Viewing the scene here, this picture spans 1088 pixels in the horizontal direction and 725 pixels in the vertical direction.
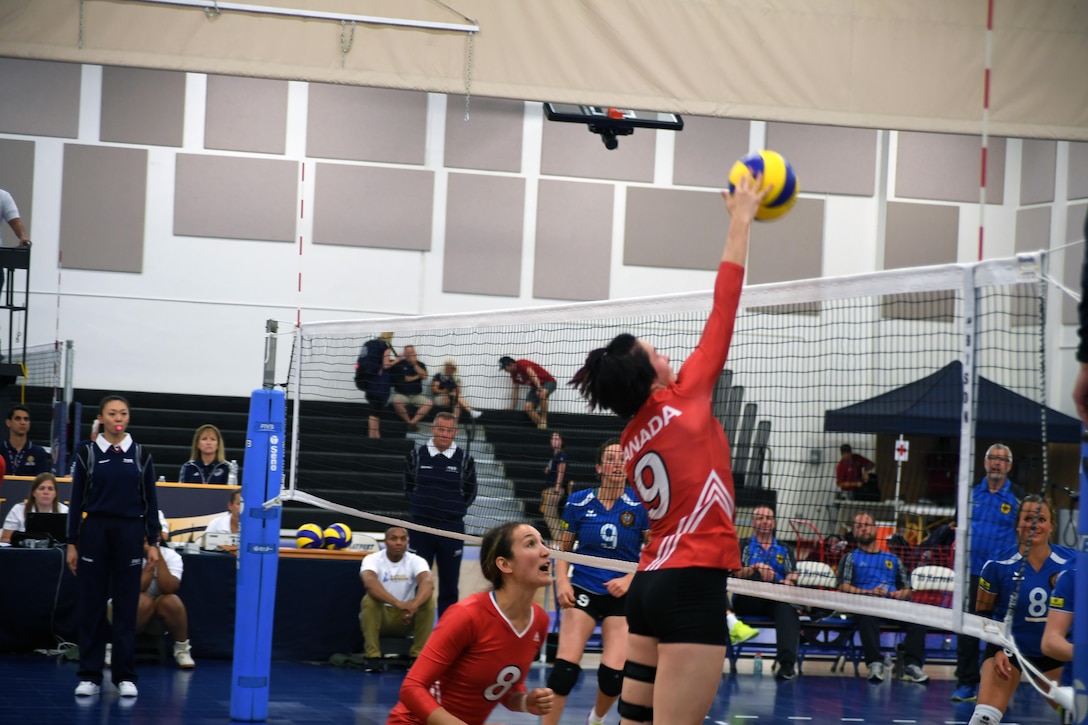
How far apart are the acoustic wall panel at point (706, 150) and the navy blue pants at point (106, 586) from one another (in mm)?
12728

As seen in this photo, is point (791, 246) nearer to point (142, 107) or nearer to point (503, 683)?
point (142, 107)

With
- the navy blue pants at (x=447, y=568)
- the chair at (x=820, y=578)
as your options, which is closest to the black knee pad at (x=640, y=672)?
the chair at (x=820, y=578)

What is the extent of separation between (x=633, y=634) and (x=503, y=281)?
1483 cm

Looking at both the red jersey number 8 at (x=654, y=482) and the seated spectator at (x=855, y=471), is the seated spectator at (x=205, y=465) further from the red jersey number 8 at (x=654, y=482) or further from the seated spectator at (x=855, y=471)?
the red jersey number 8 at (x=654, y=482)

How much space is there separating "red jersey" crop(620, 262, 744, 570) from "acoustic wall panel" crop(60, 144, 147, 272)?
593 inches

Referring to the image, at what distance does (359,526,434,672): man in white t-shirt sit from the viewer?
9484 millimetres

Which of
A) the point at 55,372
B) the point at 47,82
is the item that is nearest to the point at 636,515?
the point at 55,372

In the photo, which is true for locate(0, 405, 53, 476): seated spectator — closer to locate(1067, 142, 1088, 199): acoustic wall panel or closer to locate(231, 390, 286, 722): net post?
locate(231, 390, 286, 722): net post

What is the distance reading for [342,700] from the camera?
803 centimetres

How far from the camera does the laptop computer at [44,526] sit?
917cm

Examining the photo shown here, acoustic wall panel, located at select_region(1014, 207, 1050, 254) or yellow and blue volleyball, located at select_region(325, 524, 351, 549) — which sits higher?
acoustic wall panel, located at select_region(1014, 207, 1050, 254)

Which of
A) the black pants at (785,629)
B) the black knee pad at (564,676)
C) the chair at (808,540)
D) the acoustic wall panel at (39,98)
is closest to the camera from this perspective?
the chair at (808,540)

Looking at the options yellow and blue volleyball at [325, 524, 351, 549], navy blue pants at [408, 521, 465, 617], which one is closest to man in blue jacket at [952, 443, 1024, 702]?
navy blue pants at [408, 521, 465, 617]

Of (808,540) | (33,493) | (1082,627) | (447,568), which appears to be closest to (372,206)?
(33,493)
